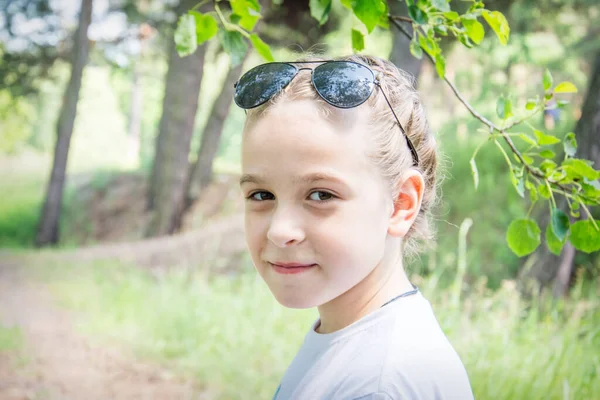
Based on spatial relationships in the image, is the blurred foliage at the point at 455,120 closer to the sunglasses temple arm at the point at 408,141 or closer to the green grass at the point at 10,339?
the sunglasses temple arm at the point at 408,141

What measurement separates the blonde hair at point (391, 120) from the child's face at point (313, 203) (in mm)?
24

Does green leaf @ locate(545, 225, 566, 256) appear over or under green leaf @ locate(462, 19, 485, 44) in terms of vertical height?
under

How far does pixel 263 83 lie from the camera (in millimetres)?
1255

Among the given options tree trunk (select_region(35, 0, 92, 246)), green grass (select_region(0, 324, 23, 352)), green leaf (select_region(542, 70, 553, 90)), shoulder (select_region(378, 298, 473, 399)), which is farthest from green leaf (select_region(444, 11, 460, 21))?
tree trunk (select_region(35, 0, 92, 246))

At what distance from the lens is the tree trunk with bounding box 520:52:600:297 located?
3832 mm

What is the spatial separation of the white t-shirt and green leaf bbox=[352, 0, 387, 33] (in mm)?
614

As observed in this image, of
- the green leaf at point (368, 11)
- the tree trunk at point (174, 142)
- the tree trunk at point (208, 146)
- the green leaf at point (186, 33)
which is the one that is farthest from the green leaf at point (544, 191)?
the tree trunk at point (208, 146)

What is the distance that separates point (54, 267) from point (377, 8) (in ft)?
18.4

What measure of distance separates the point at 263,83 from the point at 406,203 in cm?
39

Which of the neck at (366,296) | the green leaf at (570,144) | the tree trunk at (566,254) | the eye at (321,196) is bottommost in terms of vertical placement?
the tree trunk at (566,254)

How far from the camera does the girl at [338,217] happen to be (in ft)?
3.70

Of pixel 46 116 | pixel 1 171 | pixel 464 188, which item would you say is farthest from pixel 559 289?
pixel 46 116

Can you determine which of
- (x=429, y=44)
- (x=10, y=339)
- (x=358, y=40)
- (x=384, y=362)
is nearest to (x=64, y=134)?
(x=10, y=339)

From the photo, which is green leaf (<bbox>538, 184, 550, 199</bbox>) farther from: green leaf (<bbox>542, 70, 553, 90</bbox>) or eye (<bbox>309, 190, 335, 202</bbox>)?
eye (<bbox>309, 190, 335, 202</bbox>)
